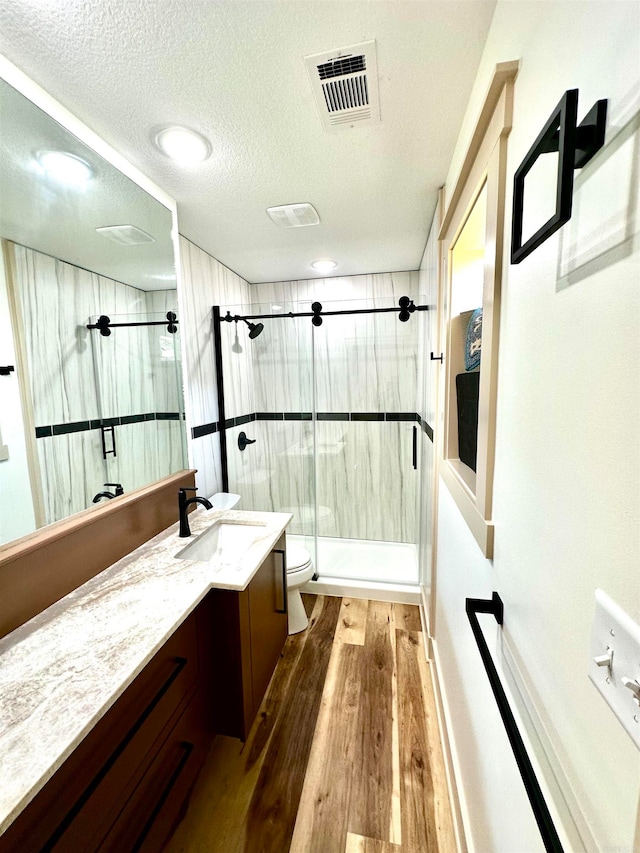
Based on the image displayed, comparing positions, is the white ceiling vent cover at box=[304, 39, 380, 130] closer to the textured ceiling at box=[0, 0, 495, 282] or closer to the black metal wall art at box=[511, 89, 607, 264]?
the textured ceiling at box=[0, 0, 495, 282]

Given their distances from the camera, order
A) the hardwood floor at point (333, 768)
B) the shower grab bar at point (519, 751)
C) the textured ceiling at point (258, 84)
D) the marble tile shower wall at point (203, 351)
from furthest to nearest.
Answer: the marble tile shower wall at point (203, 351), the hardwood floor at point (333, 768), the textured ceiling at point (258, 84), the shower grab bar at point (519, 751)

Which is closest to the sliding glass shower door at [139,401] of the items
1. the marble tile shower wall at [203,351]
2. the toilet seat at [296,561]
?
the marble tile shower wall at [203,351]

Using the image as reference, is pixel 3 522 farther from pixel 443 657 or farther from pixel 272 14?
pixel 443 657

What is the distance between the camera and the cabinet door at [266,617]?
1.41m

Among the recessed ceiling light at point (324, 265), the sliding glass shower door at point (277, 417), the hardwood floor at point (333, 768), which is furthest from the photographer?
the sliding glass shower door at point (277, 417)

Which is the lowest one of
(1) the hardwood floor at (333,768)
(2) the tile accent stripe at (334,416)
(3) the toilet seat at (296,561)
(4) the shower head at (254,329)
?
(1) the hardwood floor at (333,768)

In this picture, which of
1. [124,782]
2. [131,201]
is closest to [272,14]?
[131,201]

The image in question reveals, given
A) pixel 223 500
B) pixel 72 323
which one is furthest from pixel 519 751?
pixel 223 500

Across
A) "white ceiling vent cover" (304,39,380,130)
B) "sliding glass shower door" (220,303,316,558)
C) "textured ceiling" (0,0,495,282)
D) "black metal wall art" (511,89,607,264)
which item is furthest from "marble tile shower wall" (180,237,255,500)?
"black metal wall art" (511,89,607,264)

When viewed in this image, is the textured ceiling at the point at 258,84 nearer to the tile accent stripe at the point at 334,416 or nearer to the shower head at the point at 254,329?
the shower head at the point at 254,329

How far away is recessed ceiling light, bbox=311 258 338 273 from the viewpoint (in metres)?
2.51

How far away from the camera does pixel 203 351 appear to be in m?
2.29

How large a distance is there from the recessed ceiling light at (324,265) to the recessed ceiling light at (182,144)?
1.26 m

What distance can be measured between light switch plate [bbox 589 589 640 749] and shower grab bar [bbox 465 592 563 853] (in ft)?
A: 0.85
